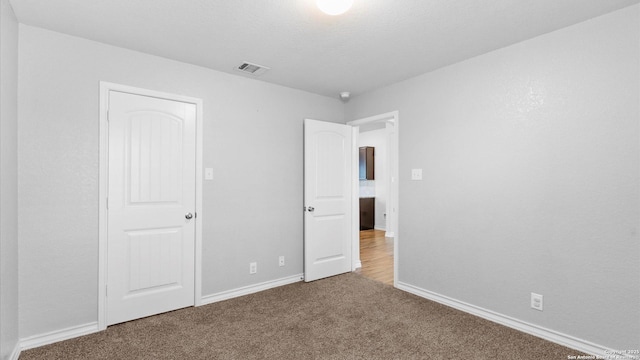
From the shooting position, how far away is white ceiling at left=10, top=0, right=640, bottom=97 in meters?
2.04

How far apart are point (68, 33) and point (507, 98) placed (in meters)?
3.61

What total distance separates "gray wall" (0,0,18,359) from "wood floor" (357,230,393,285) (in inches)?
131

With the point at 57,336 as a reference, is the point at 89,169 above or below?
above

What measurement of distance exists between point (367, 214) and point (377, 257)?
2.81 metres

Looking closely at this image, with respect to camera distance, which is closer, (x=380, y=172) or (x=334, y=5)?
(x=334, y=5)

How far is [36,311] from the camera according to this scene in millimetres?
2314

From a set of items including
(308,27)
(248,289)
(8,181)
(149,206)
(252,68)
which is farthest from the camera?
(248,289)

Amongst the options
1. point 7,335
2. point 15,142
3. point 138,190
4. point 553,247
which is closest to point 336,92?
point 138,190

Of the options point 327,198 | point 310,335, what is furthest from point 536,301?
point 327,198

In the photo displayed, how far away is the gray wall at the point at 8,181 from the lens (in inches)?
74.3

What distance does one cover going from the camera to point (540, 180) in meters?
2.46

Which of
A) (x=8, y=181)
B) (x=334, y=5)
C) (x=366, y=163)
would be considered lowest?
(x=8, y=181)

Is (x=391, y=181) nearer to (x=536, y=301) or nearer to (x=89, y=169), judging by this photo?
(x=536, y=301)

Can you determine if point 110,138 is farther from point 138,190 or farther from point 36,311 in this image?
point 36,311
